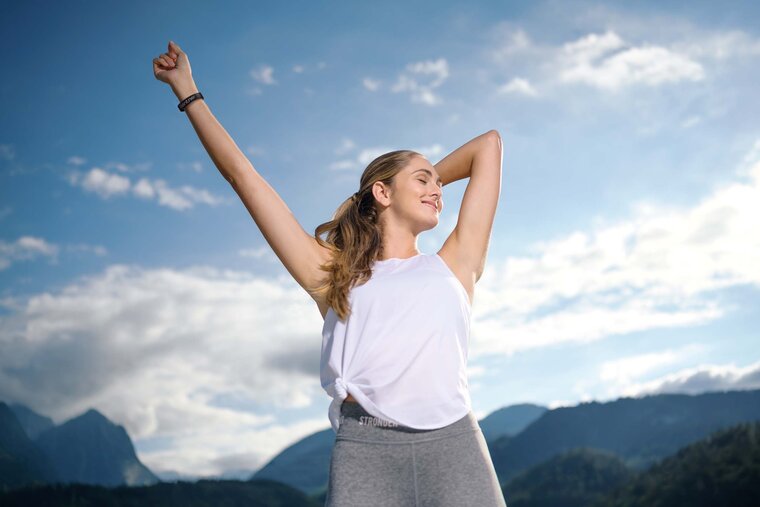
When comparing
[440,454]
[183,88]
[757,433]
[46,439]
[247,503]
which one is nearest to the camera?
[440,454]

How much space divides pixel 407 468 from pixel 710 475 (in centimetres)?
9485

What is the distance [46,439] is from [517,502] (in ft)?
321

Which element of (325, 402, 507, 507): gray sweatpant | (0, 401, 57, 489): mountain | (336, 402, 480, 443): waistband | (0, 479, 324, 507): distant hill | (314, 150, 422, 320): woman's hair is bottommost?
(325, 402, 507, 507): gray sweatpant

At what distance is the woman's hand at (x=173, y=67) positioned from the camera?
112 inches

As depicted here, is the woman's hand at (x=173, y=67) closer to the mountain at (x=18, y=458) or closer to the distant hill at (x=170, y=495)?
the distant hill at (x=170, y=495)

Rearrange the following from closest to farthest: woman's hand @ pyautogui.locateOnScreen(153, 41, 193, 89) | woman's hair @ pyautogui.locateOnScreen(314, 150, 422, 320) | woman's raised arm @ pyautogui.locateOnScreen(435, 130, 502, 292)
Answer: woman's hair @ pyautogui.locateOnScreen(314, 150, 422, 320) < woman's raised arm @ pyautogui.locateOnScreen(435, 130, 502, 292) < woman's hand @ pyautogui.locateOnScreen(153, 41, 193, 89)

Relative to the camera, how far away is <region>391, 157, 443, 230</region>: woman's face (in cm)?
285

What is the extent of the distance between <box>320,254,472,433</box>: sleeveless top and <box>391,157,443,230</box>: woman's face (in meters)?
0.36

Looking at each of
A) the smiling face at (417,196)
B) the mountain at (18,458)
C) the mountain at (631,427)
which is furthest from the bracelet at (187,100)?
the mountain at (631,427)

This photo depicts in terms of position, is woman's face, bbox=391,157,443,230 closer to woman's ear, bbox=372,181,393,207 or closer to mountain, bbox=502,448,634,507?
woman's ear, bbox=372,181,393,207

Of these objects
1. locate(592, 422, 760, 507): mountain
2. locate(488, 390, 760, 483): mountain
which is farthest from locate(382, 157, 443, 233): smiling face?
locate(488, 390, 760, 483): mountain

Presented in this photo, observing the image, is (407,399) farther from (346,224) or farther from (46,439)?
(46,439)

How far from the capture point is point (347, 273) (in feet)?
8.33

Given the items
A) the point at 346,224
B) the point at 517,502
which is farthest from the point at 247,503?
the point at 346,224
